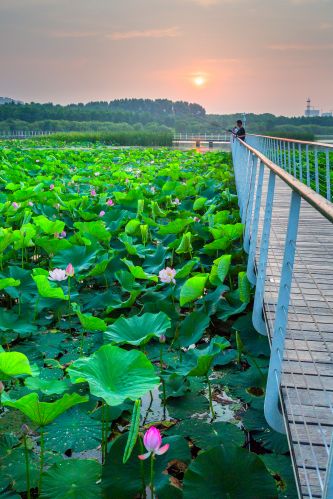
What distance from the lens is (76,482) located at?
1171mm

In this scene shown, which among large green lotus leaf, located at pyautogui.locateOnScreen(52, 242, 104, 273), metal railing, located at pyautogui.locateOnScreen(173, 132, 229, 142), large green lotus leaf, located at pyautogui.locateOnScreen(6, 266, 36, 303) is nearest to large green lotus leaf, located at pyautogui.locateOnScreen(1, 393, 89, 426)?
large green lotus leaf, located at pyautogui.locateOnScreen(6, 266, 36, 303)

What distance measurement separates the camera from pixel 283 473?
4.14ft

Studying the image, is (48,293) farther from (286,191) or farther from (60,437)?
(286,191)

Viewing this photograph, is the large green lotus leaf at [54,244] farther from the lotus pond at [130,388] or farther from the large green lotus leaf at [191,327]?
the large green lotus leaf at [191,327]

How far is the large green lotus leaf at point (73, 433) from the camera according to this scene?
1381 millimetres

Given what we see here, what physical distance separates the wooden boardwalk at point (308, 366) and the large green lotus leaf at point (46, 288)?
0.81 m

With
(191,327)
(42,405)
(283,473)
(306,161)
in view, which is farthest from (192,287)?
(306,161)

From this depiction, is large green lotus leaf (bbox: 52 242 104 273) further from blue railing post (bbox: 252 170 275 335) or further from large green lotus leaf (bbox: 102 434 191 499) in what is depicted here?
large green lotus leaf (bbox: 102 434 191 499)

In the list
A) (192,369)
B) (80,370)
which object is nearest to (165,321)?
(192,369)

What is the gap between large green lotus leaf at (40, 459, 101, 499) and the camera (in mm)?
1139

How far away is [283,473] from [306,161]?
4647 millimetres

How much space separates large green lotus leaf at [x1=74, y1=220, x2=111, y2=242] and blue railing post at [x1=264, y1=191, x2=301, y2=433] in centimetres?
185

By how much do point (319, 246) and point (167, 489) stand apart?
198 cm

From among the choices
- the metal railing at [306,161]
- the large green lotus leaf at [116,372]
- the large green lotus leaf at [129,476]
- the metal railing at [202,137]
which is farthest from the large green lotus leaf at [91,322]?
the metal railing at [202,137]
